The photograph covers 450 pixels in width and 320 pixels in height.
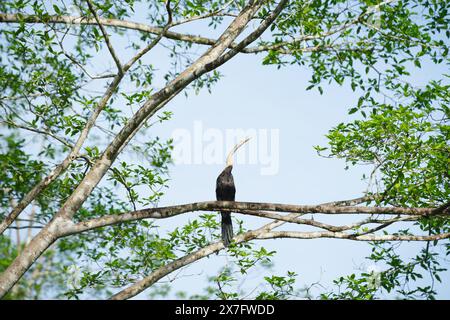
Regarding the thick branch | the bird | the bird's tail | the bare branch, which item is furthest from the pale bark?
the bird

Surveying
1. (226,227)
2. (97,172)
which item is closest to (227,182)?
(226,227)

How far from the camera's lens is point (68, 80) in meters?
9.45

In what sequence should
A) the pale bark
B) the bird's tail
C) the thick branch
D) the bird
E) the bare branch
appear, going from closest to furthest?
1. the thick branch
2. the pale bark
3. the bare branch
4. the bird's tail
5. the bird

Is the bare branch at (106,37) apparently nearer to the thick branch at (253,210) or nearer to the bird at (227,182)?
the thick branch at (253,210)

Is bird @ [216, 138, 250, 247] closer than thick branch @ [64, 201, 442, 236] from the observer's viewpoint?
No

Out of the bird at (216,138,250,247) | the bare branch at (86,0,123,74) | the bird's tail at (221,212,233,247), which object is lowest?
the bird's tail at (221,212,233,247)

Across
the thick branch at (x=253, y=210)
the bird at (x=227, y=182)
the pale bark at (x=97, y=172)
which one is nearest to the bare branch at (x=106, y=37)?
the pale bark at (x=97, y=172)

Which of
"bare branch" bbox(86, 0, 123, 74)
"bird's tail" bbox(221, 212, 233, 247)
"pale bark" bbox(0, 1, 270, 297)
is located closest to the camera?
"pale bark" bbox(0, 1, 270, 297)

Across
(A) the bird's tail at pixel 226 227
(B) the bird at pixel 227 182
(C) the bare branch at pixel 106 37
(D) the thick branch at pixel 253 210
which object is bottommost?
(A) the bird's tail at pixel 226 227

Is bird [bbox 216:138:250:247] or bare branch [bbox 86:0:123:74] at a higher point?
bare branch [bbox 86:0:123:74]

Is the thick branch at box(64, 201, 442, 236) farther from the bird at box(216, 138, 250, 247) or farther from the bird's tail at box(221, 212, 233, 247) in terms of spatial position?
the bird at box(216, 138, 250, 247)

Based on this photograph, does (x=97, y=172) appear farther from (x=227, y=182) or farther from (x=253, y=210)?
(x=227, y=182)

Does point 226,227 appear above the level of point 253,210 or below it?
below
